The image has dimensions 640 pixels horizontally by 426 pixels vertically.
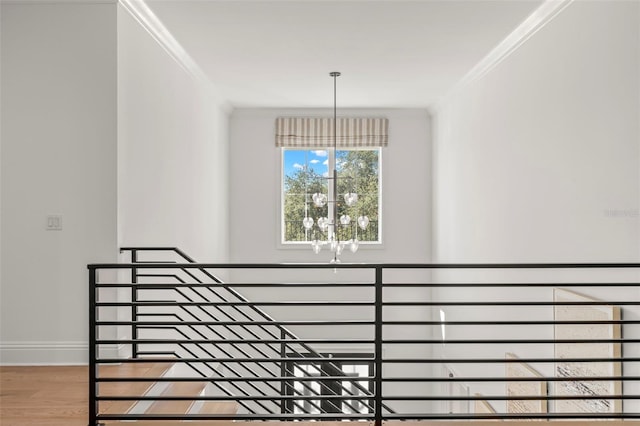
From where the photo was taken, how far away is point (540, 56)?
14.2 feet

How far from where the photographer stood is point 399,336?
8.04m

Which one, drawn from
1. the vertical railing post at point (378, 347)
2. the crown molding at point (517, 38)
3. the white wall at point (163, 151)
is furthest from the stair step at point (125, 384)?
the crown molding at point (517, 38)

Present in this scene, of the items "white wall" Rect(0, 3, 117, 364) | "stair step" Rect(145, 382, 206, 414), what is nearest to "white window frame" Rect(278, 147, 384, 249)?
"stair step" Rect(145, 382, 206, 414)

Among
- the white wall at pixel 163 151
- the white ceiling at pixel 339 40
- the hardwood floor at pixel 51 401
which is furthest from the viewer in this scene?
the white wall at pixel 163 151

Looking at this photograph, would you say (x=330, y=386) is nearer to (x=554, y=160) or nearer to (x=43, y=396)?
(x=554, y=160)

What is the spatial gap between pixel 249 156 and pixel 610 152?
5.51 metres

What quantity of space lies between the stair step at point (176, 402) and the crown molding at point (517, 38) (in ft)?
12.0

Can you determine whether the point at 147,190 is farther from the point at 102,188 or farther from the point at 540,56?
the point at 540,56

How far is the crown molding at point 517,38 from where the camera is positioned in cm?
402

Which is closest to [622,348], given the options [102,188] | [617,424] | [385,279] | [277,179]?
[617,424]

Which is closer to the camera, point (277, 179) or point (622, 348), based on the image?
point (622, 348)

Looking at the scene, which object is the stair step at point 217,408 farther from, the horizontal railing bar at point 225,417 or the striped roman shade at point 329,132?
the striped roman shade at point 329,132

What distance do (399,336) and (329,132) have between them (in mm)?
3005

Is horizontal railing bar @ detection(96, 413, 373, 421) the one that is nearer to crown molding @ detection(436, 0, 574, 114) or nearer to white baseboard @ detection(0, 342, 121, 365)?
white baseboard @ detection(0, 342, 121, 365)
